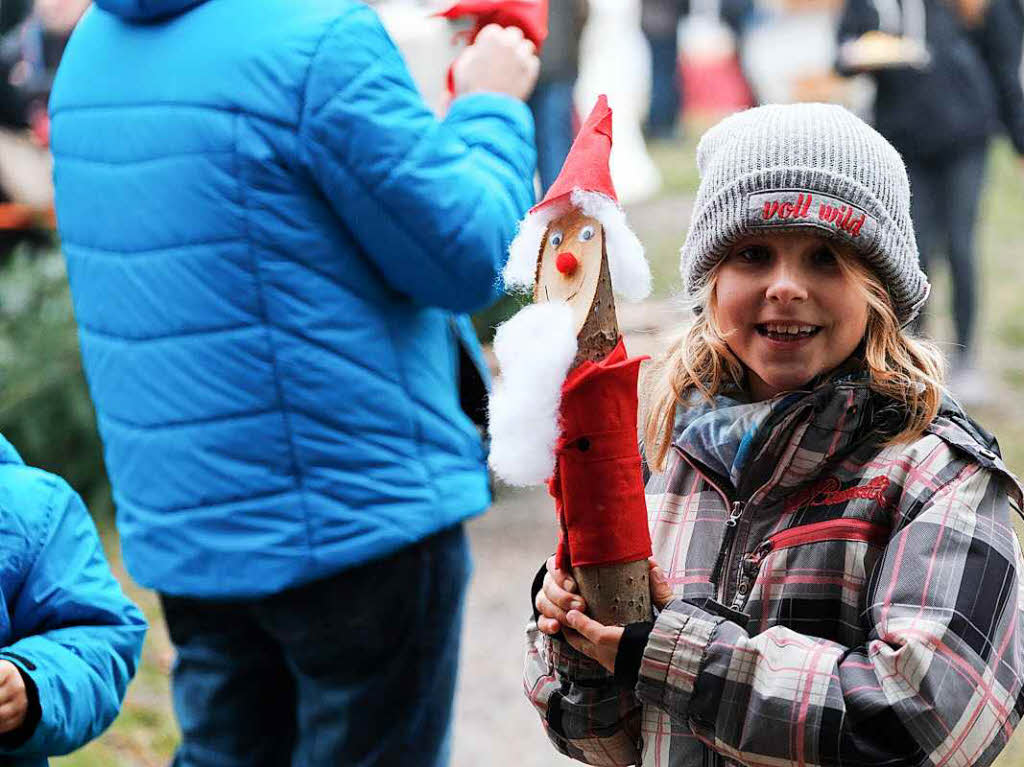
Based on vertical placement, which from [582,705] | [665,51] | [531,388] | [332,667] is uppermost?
[531,388]

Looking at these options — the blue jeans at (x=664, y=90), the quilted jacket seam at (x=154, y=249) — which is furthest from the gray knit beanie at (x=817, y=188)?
the blue jeans at (x=664, y=90)

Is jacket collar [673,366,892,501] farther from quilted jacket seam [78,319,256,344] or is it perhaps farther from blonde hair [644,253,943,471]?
quilted jacket seam [78,319,256,344]

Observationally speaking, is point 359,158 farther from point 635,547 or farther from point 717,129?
point 635,547

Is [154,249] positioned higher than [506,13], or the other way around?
[506,13]

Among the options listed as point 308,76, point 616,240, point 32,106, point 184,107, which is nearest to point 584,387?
point 616,240

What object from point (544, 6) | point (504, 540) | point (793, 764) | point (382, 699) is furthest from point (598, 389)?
point (504, 540)

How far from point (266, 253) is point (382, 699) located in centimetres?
86

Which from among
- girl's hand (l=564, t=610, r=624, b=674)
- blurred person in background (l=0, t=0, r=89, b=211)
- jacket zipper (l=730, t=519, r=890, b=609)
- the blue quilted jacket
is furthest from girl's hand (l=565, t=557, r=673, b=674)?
blurred person in background (l=0, t=0, r=89, b=211)

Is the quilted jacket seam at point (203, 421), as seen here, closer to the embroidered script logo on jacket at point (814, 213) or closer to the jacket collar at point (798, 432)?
the jacket collar at point (798, 432)

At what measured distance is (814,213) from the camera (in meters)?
1.76

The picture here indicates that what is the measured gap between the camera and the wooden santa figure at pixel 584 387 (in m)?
1.61

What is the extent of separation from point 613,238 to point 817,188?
318 mm

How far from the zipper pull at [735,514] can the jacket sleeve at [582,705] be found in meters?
0.26

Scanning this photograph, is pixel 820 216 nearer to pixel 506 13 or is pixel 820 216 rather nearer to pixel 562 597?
pixel 562 597
